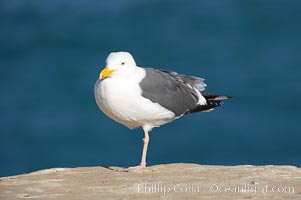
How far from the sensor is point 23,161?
1858 centimetres

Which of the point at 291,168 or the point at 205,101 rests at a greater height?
the point at 205,101

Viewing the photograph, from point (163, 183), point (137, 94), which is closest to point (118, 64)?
point (137, 94)

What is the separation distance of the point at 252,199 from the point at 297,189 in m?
0.50

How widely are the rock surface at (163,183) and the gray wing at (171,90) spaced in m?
1.02

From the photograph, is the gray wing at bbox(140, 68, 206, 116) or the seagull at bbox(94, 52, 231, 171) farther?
the gray wing at bbox(140, 68, 206, 116)

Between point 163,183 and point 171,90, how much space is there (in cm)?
220

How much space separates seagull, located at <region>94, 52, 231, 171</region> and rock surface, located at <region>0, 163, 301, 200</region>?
71 centimetres

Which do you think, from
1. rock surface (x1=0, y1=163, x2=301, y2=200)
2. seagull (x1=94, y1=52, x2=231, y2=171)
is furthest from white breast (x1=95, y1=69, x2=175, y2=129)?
rock surface (x1=0, y1=163, x2=301, y2=200)

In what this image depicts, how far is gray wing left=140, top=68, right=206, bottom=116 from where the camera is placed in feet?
28.8

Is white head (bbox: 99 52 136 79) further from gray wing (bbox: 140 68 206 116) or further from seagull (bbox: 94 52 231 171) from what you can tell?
gray wing (bbox: 140 68 206 116)

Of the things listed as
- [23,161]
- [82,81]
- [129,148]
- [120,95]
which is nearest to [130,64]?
[120,95]

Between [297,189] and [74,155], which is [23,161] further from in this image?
[297,189]

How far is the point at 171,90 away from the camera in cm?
916

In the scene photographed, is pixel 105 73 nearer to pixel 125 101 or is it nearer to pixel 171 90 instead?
pixel 125 101
